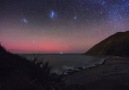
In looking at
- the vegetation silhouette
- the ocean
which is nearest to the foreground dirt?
the vegetation silhouette

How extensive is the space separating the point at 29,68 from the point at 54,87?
1.29 metres

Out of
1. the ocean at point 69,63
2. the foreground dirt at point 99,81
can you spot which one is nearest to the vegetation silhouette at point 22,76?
the ocean at point 69,63

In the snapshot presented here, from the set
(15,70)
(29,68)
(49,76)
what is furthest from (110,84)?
(15,70)

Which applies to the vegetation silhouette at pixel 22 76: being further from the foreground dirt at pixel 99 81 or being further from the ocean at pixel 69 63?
the foreground dirt at pixel 99 81

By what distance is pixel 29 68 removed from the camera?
28.2ft

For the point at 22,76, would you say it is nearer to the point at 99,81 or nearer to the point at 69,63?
the point at 99,81

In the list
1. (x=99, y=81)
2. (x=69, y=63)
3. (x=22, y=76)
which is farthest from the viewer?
(x=69, y=63)

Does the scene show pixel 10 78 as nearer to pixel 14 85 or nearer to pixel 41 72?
pixel 14 85

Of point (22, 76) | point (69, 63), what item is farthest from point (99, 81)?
point (69, 63)

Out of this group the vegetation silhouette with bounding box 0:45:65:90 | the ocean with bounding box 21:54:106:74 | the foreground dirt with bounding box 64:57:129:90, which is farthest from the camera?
the ocean with bounding box 21:54:106:74

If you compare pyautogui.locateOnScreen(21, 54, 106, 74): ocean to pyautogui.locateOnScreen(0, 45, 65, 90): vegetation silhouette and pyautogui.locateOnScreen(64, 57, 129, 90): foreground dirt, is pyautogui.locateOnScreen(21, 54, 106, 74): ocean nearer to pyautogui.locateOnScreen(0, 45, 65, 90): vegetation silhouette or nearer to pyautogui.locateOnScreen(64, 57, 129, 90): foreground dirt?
pyautogui.locateOnScreen(0, 45, 65, 90): vegetation silhouette

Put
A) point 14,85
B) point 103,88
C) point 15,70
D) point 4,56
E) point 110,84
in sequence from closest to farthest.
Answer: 1. point 14,85
2. point 15,70
3. point 4,56
4. point 103,88
5. point 110,84

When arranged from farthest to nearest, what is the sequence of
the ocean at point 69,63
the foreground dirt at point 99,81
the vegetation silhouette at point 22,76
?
the ocean at point 69,63 < the foreground dirt at point 99,81 < the vegetation silhouette at point 22,76

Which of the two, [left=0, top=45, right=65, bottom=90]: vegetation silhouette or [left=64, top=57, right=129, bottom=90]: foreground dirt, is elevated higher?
[left=0, top=45, right=65, bottom=90]: vegetation silhouette
